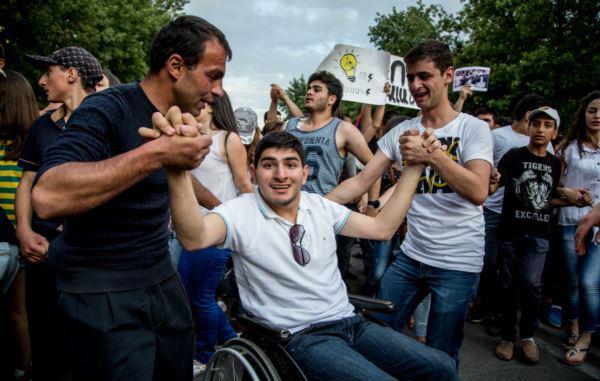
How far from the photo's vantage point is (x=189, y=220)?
6.25 ft

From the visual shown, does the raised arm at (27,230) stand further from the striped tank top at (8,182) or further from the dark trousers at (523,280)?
the dark trousers at (523,280)

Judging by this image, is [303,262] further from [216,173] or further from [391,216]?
→ [216,173]

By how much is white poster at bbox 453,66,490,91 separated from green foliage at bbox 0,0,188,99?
9.40 meters

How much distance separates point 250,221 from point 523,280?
2.86m

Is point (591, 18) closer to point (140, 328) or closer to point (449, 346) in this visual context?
point (449, 346)

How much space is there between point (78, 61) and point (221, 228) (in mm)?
1554

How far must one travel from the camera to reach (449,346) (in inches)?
107

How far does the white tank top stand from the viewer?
3.38 meters

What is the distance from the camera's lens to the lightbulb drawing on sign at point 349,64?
5.83 m

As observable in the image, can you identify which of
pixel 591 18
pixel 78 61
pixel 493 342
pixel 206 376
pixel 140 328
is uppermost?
pixel 591 18

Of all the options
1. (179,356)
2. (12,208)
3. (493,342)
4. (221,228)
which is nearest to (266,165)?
(221,228)

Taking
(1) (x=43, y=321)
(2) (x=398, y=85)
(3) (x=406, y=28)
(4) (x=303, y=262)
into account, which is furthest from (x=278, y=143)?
(3) (x=406, y=28)

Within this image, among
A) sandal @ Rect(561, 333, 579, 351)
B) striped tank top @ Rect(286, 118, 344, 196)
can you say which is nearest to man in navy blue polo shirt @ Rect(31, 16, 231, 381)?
striped tank top @ Rect(286, 118, 344, 196)

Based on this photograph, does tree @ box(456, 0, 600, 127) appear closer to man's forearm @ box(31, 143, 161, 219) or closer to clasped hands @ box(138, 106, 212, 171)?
clasped hands @ box(138, 106, 212, 171)
